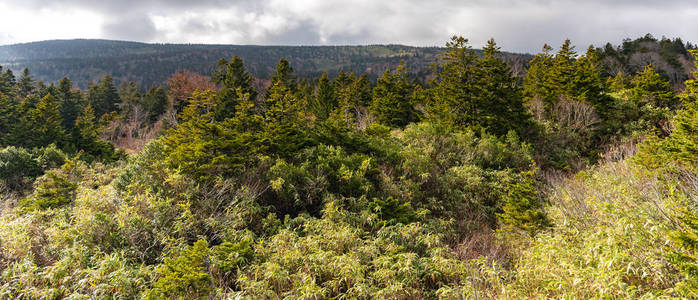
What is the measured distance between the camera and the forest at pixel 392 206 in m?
5.17

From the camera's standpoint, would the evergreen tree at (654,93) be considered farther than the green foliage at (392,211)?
Yes

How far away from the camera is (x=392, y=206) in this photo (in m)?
9.95

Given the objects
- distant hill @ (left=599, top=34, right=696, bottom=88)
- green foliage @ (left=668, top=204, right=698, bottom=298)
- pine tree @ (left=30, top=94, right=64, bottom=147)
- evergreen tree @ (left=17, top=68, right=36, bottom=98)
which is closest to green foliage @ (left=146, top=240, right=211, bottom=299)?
green foliage @ (left=668, top=204, right=698, bottom=298)

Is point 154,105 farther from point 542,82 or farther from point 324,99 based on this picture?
point 542,82

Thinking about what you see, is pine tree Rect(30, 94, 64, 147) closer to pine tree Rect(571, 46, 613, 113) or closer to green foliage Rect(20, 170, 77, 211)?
green foliage Rect(20, 170, 77, 211)

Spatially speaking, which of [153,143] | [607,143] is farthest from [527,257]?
[607,143]

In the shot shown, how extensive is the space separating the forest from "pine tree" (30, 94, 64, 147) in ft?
5.02

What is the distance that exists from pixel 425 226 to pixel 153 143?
11174 millimetres

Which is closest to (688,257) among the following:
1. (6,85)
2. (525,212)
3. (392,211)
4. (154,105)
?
(525,212)

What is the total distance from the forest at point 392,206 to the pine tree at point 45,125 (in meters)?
1.53

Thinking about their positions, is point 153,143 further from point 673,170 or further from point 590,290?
point 673,170

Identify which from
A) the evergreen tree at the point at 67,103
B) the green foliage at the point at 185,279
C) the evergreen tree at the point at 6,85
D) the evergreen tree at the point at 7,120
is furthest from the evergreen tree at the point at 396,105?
the evergreen tree at the point at 6,85

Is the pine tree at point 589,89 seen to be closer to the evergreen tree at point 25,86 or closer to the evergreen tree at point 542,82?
the evergreen tree at point 542,82

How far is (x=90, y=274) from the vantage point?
18.0 feet
